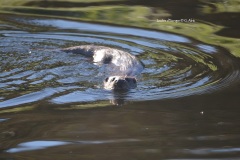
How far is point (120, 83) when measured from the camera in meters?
6.86

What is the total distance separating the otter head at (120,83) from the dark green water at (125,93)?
102mm

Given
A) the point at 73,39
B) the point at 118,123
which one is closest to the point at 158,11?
the point at 73,39

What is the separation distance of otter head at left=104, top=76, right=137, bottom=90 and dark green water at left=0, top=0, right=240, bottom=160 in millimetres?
102

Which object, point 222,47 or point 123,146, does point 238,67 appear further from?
point 123,146

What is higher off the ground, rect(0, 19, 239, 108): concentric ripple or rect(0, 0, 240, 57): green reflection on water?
rect(0, 0, 240, 57): green reflection on water

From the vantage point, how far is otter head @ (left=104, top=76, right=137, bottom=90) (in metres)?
6.79

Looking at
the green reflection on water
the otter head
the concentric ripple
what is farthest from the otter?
the green reflection on water

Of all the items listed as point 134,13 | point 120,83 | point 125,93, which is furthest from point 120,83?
point 134,13

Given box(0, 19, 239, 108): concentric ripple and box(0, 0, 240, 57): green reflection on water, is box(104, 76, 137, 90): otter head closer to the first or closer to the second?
box(0, 19, 239, 108): concentric ripple

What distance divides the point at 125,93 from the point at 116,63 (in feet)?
5.55

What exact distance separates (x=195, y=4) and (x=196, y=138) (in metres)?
7.27

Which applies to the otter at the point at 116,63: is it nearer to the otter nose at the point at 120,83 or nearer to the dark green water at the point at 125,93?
the otter nose at the point at 120,83

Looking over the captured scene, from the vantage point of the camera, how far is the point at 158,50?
8773 millimetres

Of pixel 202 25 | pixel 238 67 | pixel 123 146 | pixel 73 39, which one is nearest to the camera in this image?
pixel 123 146
